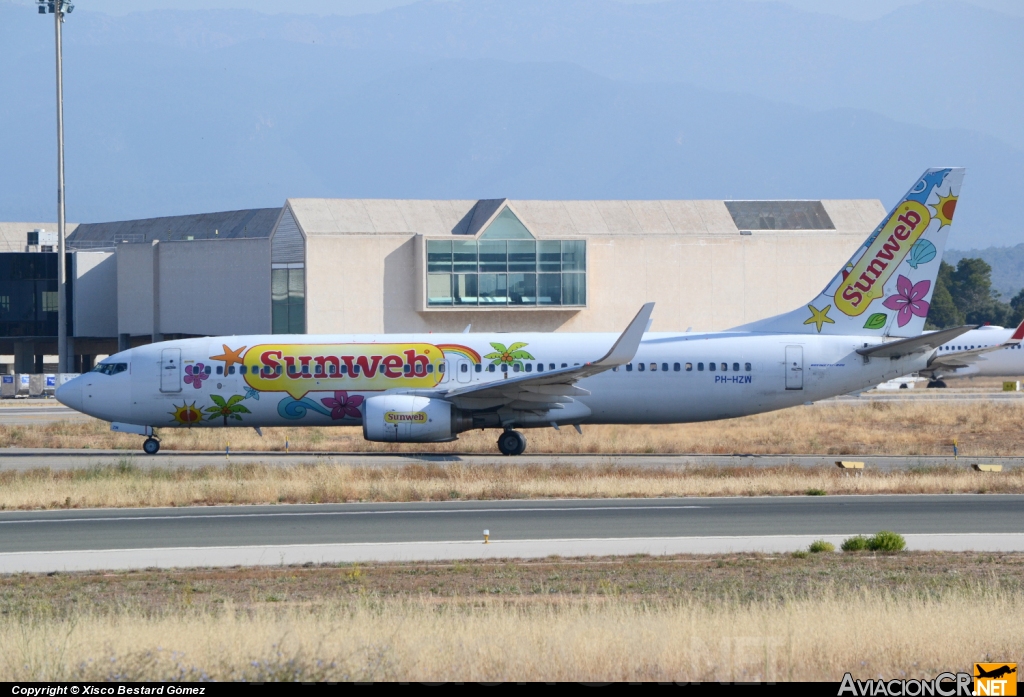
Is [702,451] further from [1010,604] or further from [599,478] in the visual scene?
[1010,604]

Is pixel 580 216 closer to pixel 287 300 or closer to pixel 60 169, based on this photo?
pixel 287 300

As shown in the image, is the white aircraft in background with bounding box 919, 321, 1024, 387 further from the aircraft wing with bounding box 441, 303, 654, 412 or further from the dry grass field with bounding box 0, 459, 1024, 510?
the dry grass field with bounding box 0, 459, 1024, 510

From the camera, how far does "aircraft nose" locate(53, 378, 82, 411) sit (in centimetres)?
3509

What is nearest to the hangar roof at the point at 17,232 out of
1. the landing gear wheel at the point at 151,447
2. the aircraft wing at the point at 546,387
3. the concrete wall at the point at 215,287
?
the concrete wall at the point at 215,287

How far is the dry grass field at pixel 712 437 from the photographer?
37.3 meters

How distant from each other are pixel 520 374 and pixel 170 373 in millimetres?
10319

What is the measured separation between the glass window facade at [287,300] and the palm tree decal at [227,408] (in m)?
35.6

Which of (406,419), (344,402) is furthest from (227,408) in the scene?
(406,419)

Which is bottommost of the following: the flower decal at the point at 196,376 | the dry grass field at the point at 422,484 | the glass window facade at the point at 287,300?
the dry grass field at the point at 422,484

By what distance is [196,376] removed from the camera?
34.7m

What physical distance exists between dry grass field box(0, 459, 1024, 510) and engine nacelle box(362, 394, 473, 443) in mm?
3943

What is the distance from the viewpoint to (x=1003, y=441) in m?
38.8

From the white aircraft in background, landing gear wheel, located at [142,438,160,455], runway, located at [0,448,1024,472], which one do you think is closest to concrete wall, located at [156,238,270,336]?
landing gear wheel, located at [142,438,160,455]

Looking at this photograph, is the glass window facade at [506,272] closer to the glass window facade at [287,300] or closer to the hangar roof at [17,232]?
the glass window facade at [287,300]
